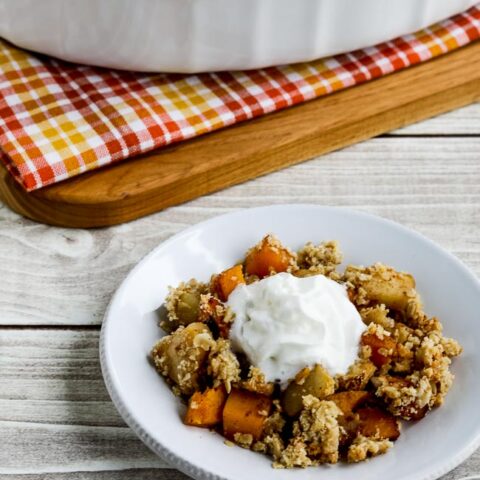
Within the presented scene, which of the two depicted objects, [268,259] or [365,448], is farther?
[268,259]

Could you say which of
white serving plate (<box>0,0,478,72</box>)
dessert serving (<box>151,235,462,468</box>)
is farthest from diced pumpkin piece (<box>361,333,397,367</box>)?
white serving plate (<box>0,0,478,72</box>)

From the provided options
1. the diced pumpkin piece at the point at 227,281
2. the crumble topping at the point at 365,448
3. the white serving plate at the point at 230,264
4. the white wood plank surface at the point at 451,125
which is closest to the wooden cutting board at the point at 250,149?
the white wood plank surface at the point at 451,125

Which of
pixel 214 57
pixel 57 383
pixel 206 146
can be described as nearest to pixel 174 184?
pixel 206 146

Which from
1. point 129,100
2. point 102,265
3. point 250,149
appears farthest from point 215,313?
point 129,100

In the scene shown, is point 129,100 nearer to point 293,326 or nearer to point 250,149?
point 250,149

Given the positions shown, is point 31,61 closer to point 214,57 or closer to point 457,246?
point 214,57

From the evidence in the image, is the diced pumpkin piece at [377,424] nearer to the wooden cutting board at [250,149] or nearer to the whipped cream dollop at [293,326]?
the whipped cream dollop at [293,326]

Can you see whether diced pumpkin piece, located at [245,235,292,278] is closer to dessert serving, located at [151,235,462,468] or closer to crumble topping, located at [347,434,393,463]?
dessert serving, located at [151,235,462,468]
